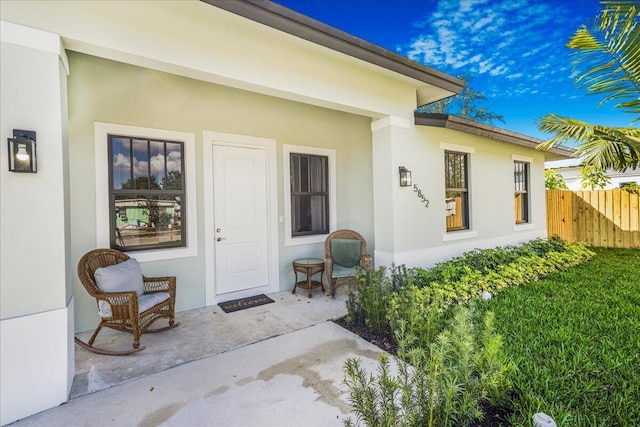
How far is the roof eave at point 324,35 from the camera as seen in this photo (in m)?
3.00

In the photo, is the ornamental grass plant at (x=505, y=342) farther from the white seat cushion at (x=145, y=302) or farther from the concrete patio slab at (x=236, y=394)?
the white seat cushion at (x=145, y=302)

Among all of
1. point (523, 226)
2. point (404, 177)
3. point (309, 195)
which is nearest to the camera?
point (404, 177)

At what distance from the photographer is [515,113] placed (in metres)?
15.4

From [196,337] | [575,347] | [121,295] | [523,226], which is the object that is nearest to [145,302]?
[121,295]

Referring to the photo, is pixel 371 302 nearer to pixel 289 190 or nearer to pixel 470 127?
pixel 289 190

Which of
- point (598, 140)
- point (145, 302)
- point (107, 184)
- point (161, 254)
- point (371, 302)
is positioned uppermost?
point (598, 140)

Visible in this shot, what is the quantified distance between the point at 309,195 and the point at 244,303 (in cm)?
241

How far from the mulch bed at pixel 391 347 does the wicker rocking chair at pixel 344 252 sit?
1.23 m

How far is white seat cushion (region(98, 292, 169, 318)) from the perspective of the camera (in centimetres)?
346

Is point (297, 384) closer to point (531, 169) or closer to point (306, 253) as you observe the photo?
point (306, 253)

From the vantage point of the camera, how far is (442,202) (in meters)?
5.78

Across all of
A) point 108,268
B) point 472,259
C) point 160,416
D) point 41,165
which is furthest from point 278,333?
point 472,259

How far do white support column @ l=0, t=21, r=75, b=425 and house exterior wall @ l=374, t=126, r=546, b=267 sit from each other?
4.27m

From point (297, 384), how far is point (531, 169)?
8.68 metres
